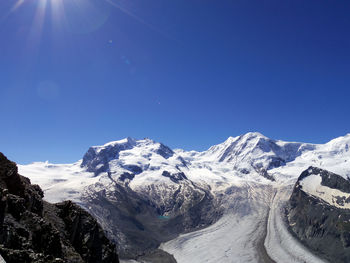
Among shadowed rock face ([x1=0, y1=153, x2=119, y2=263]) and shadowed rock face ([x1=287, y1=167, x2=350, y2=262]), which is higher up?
shadowed rock face ([x1=0, y1=153, x2=119, y2=263])

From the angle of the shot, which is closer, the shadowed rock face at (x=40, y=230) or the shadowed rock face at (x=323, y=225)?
the shadowed rock face at (x=40, y=230)

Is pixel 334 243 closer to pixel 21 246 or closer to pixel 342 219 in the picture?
pixel 342 219

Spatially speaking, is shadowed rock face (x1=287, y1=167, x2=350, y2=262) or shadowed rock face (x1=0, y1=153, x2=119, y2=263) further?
shadowed rock face (x1=287, y1=167, x2=350, y2=262)

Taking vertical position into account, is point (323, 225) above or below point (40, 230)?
below

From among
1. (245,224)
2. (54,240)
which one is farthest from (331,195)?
(54,240)

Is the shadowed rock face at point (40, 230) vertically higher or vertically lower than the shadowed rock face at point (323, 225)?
higher
